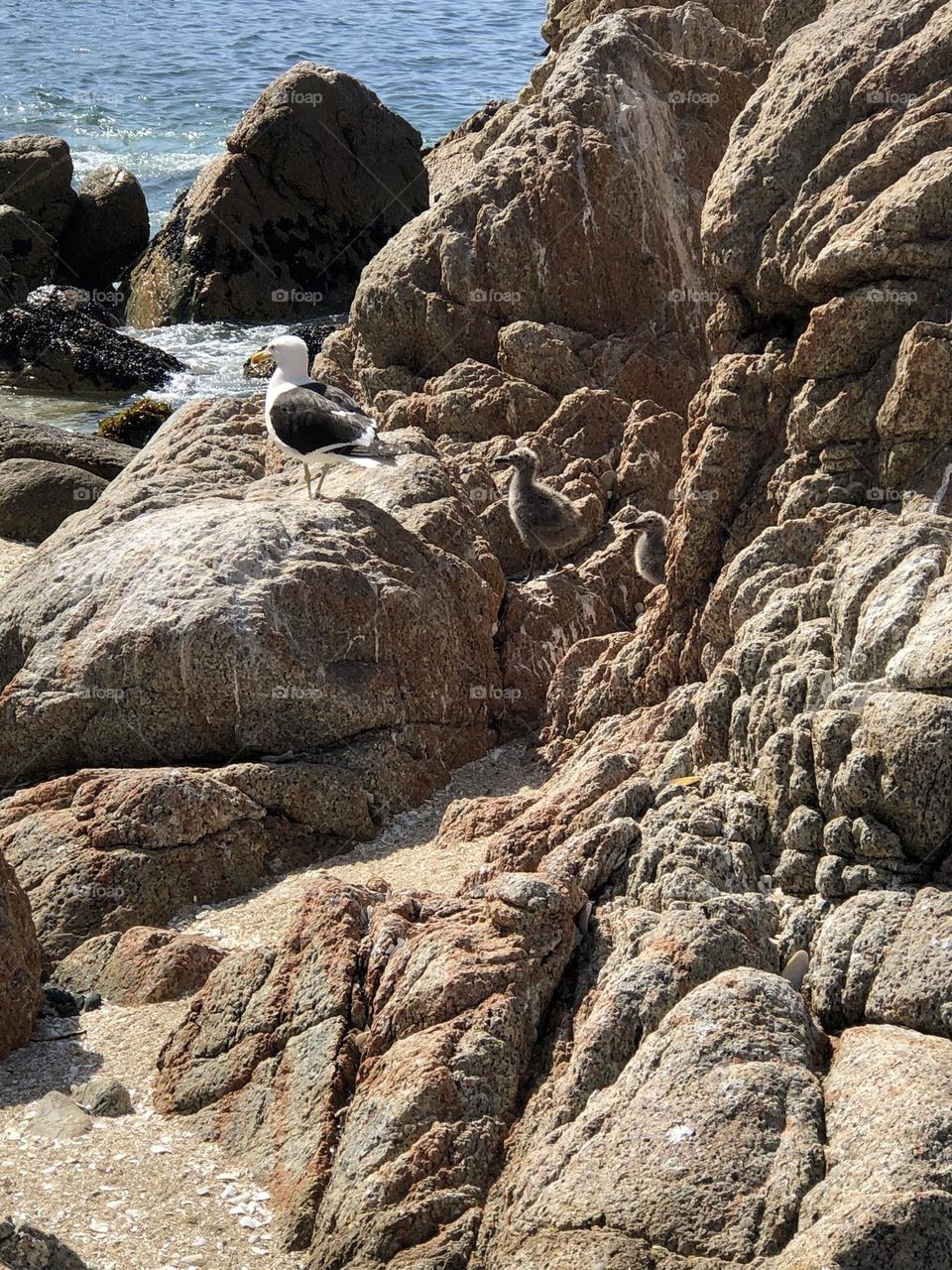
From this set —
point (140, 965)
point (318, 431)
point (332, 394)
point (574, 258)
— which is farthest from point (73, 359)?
point (140, 965)

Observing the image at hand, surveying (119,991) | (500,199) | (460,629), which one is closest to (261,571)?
(460,629)

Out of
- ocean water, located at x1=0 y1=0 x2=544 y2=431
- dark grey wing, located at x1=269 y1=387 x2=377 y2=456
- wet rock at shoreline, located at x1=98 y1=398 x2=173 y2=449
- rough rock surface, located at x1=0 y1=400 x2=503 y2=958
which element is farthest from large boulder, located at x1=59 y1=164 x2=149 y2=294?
rough rock surface, located at x1=0 y1=400 x2=503 y2=958

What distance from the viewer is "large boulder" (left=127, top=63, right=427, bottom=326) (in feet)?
77.8

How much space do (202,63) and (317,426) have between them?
111ft

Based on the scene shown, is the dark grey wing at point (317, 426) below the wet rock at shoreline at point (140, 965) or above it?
above

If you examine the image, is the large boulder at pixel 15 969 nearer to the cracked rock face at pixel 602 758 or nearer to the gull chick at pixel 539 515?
the cracked rock face at pixel 602 758

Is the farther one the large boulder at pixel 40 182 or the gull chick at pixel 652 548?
the large boulder at pixel 40 182

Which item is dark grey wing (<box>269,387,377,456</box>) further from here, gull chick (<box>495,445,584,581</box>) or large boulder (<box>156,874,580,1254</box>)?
large boulder (<box>156,874,580,1254</box>)

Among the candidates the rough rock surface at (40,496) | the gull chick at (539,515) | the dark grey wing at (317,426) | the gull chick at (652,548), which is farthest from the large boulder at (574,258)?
the rough rock surface at (40,496)

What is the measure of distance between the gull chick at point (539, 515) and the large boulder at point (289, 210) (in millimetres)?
13542

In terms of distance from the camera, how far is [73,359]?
72.0 feet

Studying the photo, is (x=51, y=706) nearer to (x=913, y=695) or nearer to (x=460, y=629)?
(x=460, y=629)

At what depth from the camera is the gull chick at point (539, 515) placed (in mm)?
11523

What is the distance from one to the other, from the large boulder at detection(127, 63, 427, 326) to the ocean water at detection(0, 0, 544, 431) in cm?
551
